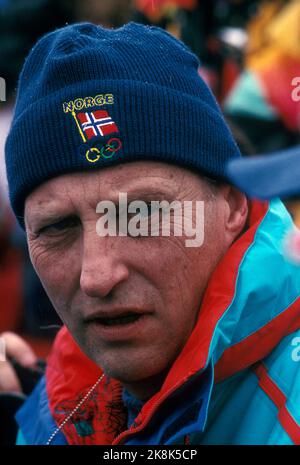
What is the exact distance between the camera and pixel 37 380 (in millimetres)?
2754

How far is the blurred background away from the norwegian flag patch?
2444mm

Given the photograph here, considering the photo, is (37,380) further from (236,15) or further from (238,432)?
(236,15)

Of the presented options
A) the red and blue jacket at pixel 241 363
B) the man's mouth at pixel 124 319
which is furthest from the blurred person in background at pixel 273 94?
the man's mouth at pixel 124 319

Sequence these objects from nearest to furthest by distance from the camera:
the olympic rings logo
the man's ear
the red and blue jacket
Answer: the red and blue jacket
the olympic rings logo
the man's ear

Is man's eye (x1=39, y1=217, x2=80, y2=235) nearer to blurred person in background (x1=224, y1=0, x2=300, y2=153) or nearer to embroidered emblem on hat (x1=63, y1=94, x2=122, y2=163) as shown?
embroidered emblem on hat (x1=63, y1=94, x2=122, y2=163)

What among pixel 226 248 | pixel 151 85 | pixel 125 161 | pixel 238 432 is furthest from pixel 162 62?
pixel 238 432

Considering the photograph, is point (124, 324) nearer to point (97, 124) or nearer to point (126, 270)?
point (126, 270)

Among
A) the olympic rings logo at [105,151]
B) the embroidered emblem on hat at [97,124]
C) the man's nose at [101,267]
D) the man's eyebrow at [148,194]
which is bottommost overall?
the man's nose at [101,267]

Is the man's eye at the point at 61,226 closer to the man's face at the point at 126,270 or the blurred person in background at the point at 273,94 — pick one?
the man's face at the point at 126,270

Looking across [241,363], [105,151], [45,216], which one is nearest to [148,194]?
[105,151]

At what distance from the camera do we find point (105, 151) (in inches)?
74.9

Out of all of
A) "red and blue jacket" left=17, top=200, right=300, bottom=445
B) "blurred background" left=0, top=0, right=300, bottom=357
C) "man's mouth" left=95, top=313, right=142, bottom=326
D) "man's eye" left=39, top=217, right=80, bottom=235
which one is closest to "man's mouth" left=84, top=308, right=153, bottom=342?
"man's mouth" left=95, top=313, right=142, bottom=326

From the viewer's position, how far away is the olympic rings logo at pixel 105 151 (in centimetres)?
190

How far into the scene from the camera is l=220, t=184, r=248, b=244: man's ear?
2057 millimetres
